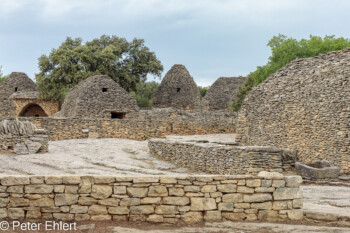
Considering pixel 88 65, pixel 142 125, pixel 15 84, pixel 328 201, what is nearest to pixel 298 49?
pixel 142 125

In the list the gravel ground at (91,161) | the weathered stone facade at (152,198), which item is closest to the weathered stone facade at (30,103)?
Result: the gravel ground at (91,161)

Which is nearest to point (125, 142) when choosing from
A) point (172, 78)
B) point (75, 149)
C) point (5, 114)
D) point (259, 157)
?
point (75, 149)

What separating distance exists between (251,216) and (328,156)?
962 centimetres

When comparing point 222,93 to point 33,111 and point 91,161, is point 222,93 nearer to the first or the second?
point 33,111

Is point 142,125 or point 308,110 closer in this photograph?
point 308,110

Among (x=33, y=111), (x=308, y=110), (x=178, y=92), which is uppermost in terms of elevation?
(x=178, y=92)

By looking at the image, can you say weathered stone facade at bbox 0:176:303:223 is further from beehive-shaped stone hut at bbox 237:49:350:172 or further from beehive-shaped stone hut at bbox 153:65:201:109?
beehive-shaped stone hut at bbox 153:65:201:109

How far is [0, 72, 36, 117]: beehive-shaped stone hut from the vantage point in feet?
150

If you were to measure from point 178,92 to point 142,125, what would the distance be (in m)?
18.1

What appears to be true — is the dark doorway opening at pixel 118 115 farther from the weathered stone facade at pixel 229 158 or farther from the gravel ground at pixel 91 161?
the weathered stone facade at pixel 229 158

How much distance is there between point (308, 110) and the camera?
16938 mm

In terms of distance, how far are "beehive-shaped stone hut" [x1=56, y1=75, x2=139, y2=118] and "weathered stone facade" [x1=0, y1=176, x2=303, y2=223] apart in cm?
2456

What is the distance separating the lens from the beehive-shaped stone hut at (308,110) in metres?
14.9

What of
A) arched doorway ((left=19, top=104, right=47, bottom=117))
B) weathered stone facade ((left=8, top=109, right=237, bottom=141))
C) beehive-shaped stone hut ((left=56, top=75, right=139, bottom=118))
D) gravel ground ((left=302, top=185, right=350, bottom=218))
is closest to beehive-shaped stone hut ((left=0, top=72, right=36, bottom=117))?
arched doorway ((left=19, top=104, right=47, bottom=117))
